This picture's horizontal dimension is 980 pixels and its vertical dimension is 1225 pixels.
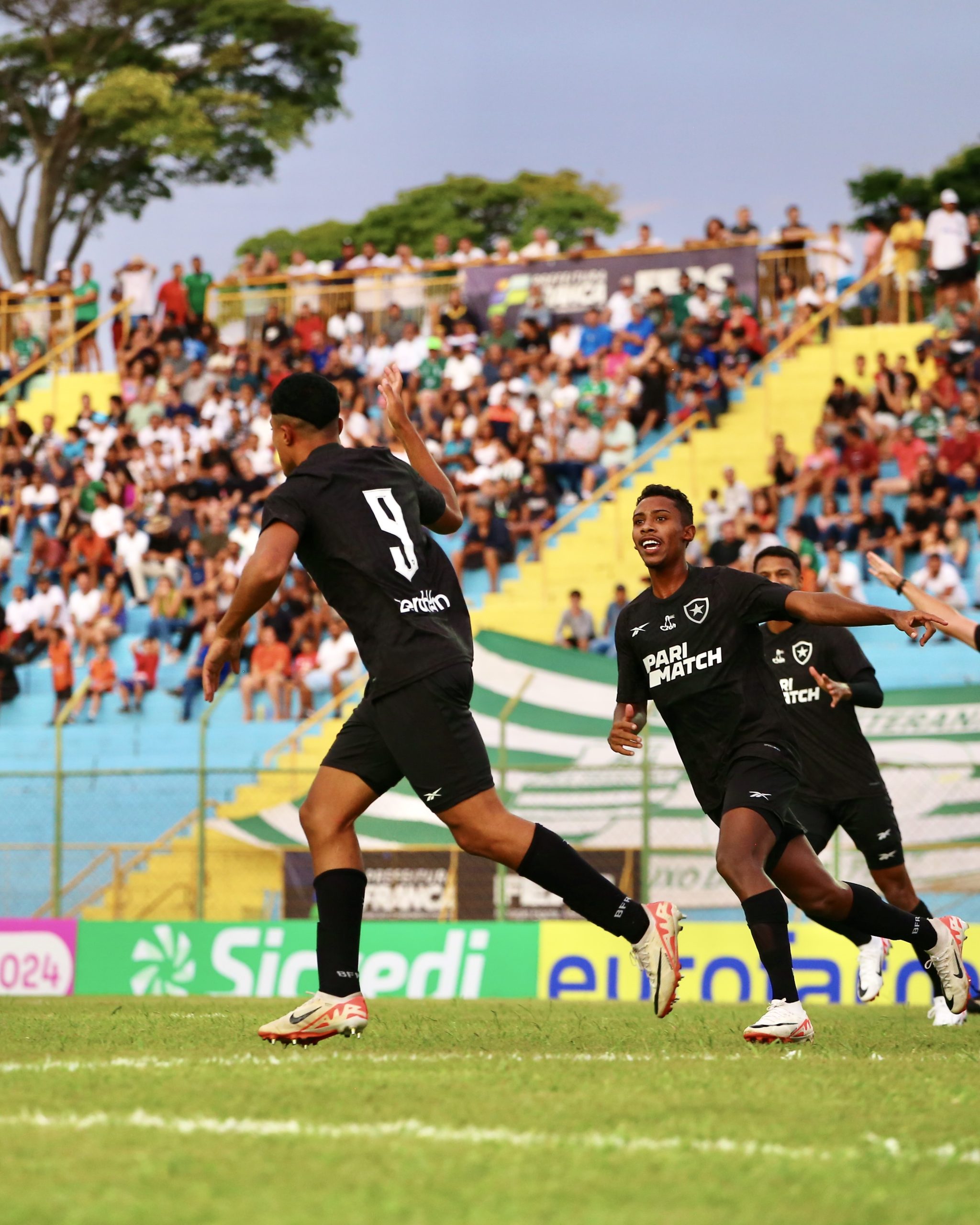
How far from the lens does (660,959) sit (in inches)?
259

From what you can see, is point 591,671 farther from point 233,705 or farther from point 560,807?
point 233,705

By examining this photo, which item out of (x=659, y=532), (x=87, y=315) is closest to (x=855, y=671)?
(x=659, y=532)

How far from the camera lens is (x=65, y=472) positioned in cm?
2802

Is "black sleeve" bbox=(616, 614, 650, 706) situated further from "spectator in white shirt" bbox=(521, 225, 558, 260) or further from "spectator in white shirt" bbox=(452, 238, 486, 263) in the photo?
"spectator in white shirt" bbox=(452, 238, 486, 263)

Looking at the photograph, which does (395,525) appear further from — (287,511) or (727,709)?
(727,709)

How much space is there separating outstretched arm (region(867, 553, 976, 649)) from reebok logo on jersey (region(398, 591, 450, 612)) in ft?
5.16

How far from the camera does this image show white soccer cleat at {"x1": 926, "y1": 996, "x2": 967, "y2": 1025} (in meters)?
8.44

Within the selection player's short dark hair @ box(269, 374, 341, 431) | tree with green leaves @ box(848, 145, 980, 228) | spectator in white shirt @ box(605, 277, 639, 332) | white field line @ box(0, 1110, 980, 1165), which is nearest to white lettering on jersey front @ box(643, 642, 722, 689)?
player's short dark hair @ box(269, 374, 341, 431)

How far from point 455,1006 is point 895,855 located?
8.68 ft

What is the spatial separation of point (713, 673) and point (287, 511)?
198cm

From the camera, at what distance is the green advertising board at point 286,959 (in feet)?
45.7

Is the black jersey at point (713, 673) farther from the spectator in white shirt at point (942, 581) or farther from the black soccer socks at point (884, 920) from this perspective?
the spectator in white shirt at point (942, 581)

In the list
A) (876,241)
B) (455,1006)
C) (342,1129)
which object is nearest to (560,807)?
(455,1006)

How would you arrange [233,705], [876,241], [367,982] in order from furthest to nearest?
[876,241]
[233,705]
[367,982]
